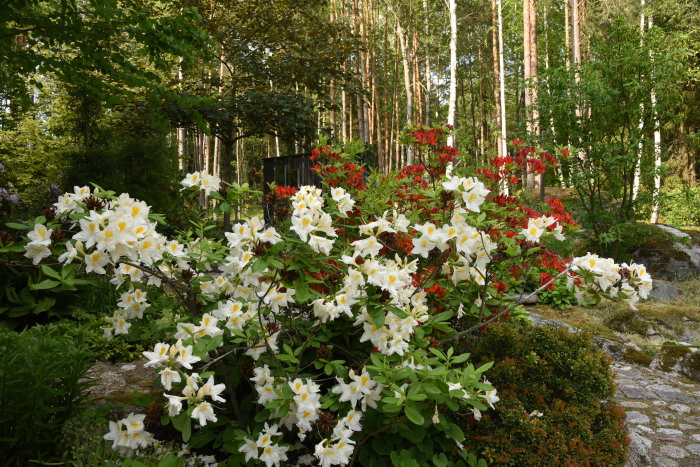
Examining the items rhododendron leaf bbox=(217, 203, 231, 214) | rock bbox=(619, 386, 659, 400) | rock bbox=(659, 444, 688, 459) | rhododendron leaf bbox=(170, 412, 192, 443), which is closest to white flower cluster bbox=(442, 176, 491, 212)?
rhododendron leaf bbox=(217, 203, 231, 214)

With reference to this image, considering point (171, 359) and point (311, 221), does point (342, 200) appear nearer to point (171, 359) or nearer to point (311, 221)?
point (311, 221)

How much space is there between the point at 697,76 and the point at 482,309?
1597cm

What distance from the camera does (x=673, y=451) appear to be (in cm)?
284

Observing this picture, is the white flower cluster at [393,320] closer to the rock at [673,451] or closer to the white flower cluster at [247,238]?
the white flower cluster at [247,238]

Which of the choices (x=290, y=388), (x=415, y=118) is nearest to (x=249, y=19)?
(x=290, y=388)

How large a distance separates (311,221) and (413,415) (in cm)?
77

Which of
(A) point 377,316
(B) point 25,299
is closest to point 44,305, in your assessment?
(B) point 25,299

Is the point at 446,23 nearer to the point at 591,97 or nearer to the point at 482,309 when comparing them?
the point at 591,97

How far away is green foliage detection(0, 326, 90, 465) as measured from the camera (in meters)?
1.69

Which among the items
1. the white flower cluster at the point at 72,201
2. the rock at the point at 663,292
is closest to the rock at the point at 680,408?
the rock at the point at 663,292

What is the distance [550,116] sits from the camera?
7480 mm

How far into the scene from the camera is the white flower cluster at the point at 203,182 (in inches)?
76.4

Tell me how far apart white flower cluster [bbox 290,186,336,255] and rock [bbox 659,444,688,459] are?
2.54m

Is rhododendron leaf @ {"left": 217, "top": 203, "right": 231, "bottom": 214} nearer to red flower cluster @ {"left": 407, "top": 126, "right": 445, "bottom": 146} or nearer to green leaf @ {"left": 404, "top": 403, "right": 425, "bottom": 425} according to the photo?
green leaf @ {"left": 404, "top": 403, "right": 425, "bottom": 425}
